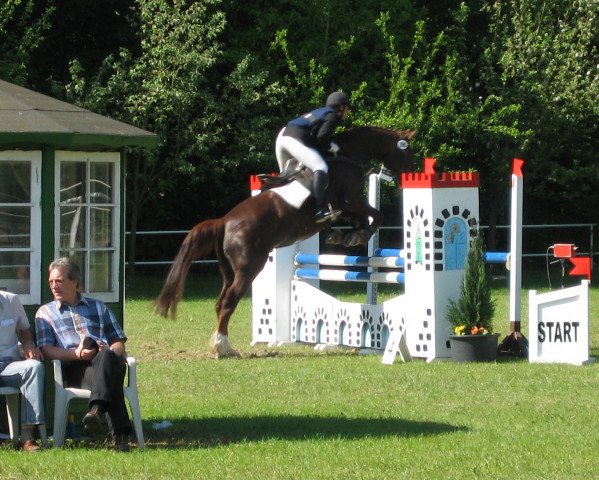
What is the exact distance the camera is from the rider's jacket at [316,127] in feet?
41.8

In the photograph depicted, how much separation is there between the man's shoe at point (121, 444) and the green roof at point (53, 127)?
1793mm

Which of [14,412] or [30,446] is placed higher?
[14,412]

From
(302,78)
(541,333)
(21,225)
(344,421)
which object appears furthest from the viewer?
(302,78)

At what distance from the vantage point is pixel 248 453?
24.0ft

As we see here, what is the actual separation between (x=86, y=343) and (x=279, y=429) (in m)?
1.47

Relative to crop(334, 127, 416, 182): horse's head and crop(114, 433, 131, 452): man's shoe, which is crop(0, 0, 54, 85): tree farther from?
crop(114, 433, 131, 452): man's shoe

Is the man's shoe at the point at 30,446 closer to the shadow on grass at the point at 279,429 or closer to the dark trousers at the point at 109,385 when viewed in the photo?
the dark trousers at the point at 109,385

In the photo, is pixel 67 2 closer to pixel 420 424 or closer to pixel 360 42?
pixel 360 42

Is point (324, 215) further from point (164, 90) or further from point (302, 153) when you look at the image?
point (164, 90)

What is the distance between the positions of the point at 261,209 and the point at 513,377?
344cm

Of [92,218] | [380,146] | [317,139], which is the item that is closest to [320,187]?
[317,139]

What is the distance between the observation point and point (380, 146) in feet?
44.0

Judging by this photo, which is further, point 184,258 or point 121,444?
point 184,258

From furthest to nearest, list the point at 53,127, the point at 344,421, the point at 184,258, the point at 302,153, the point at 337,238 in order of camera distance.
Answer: the point at 337,238
the point at 302,153
the point at 184,258
the point at 344,421
the point at 53,127
